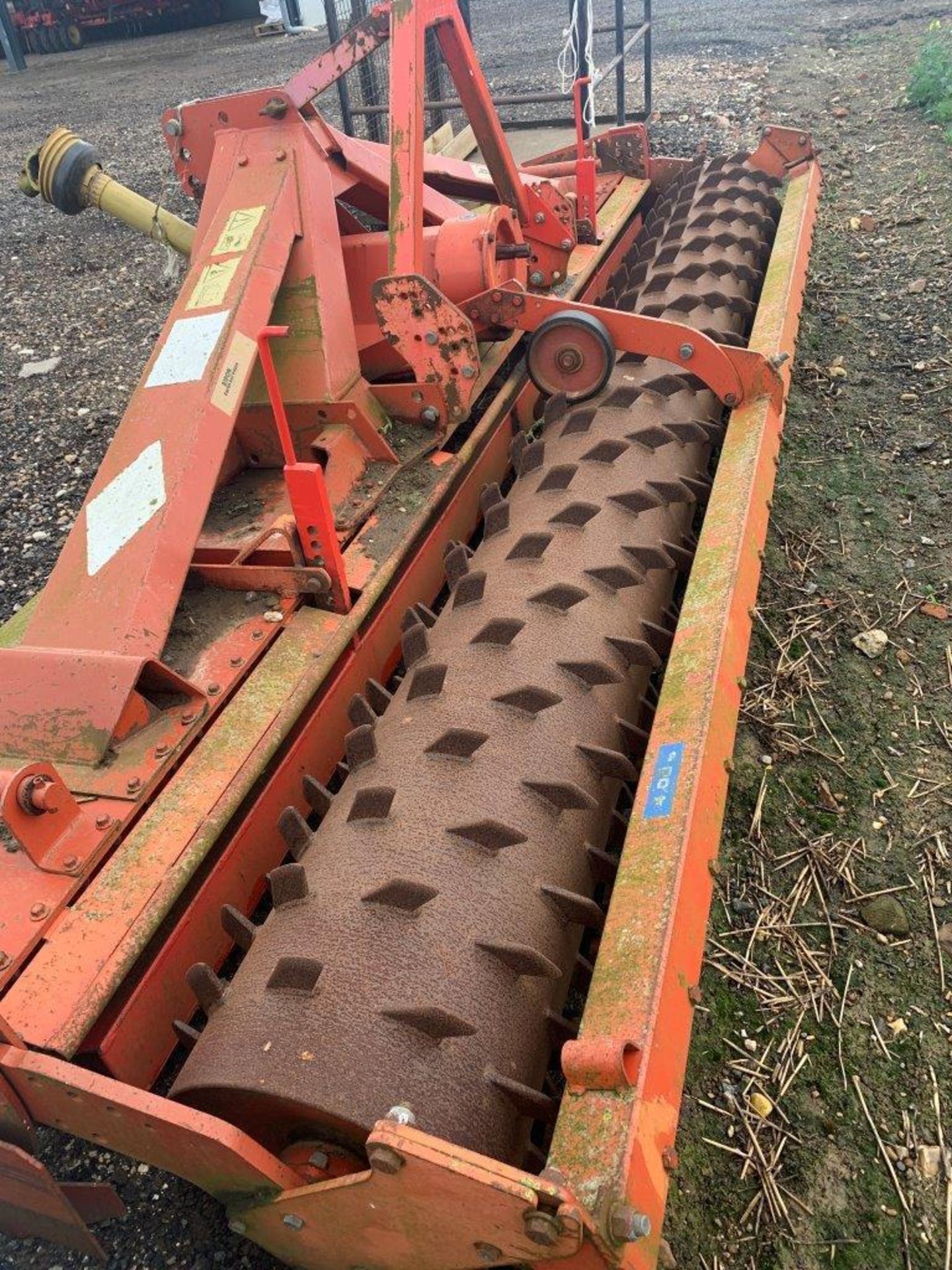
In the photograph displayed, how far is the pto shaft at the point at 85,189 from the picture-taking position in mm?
3381

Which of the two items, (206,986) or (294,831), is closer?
(206,986)

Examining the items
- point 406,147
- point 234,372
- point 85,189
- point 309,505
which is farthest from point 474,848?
point 85,189

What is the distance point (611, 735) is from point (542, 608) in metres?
0.36

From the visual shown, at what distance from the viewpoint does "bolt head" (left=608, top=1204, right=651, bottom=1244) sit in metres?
1.21

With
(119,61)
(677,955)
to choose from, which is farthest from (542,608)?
(119,61)

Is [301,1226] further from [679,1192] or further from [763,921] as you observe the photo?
[763,921]

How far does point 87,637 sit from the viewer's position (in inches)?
83.3

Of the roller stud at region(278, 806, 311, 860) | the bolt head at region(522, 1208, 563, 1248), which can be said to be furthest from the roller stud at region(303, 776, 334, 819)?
the bolt head at region(522, 1208, 563, 1248)

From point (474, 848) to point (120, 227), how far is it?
804 cm

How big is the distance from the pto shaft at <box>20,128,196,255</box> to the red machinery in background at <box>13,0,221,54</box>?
18.8m

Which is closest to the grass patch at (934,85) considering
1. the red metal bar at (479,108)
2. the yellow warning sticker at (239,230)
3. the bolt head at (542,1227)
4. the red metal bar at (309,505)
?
the red metal bar at (479,108)

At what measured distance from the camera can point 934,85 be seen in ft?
26.8

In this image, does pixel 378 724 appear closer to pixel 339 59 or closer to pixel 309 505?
pixel 309 505

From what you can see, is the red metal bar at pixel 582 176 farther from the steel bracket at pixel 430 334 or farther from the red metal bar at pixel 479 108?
the steel bracket at pixel 430 334
